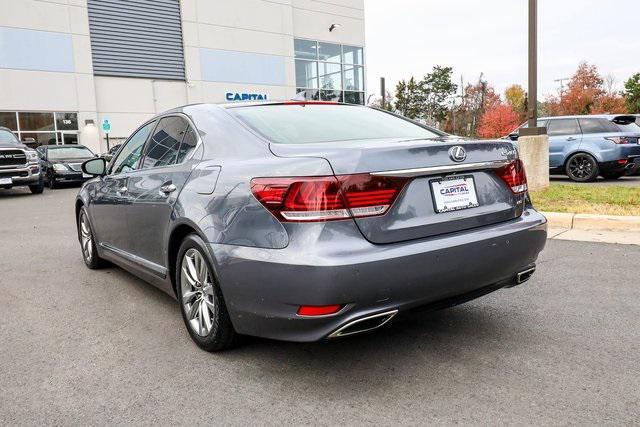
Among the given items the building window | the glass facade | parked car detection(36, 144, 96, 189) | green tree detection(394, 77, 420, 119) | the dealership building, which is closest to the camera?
parked car detection(36, 144, 96, 189)

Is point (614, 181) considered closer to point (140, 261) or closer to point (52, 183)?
point (140, 261)

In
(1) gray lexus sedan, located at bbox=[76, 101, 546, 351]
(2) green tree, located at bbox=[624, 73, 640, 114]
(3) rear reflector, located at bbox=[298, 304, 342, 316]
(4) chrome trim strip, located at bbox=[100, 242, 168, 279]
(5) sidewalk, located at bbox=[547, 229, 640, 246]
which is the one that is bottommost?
(5) sidewalk, located at bbox=[547, 229, 640, 246]

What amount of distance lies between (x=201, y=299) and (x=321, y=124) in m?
1.33

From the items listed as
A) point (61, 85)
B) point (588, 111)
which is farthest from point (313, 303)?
point (588, 111)

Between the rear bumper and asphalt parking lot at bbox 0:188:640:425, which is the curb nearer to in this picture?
asphalt parking lot at bbox 0:188:640:425

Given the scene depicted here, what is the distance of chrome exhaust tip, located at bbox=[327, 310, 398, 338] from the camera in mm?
2566

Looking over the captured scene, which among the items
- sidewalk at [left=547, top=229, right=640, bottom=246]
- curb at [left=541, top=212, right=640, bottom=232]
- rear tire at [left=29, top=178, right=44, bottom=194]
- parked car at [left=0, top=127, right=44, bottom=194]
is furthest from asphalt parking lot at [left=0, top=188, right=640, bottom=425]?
rear tire at [left=29, top=178, right=44, bottom=194]

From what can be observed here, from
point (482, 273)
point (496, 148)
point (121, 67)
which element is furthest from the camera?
point (121, 67)

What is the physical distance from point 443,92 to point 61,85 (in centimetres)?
5262

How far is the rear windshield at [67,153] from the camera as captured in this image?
60.8ft

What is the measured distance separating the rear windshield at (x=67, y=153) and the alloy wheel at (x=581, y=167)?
14967mm

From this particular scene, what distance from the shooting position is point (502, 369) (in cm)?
291

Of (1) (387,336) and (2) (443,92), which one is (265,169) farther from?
(2) (443,92)

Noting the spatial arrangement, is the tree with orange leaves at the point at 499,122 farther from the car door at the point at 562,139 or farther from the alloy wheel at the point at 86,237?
the alloy wheel at the point at 86,237
